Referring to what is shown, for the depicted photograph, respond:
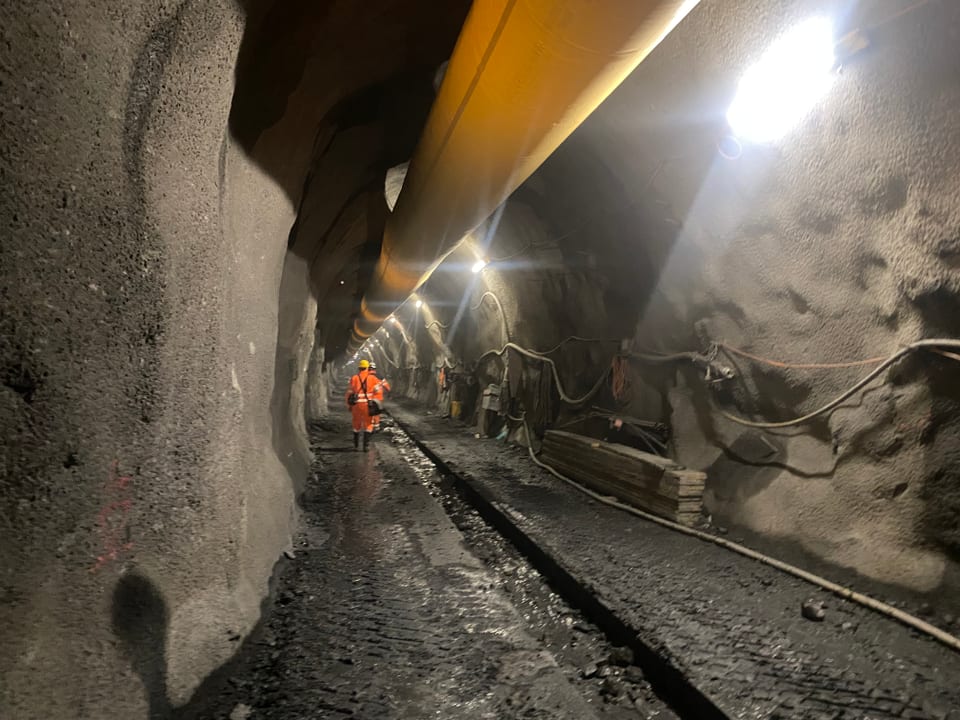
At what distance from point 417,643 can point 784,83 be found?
13.8 feet

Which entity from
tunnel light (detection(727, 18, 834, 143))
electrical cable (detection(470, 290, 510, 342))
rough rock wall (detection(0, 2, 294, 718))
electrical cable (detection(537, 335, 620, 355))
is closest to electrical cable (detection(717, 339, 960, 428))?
tunnel light (detection(727, 18, 834, 143))

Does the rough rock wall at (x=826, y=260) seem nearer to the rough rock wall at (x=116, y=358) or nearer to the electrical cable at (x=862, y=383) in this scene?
the electrical cable at (x=862, y=383)

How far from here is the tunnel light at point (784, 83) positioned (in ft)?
9.86

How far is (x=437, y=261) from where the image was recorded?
597 centimetres

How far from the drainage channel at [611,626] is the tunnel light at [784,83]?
A: 11.4 feet

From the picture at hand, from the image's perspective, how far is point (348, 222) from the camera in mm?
7109

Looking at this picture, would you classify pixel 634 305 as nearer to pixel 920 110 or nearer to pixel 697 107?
pixel 697 107

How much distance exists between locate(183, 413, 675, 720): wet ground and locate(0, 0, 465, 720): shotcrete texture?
0.95 ft

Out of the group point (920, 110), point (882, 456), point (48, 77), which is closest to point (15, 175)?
point (48, 77)

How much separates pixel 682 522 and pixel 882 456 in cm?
169

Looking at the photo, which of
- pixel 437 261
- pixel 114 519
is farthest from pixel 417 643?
pixel 437 261

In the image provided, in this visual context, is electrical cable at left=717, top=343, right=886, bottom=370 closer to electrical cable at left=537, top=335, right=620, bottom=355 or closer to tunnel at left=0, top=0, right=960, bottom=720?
tunnel at left=0, top=0, right=960, bottom=720

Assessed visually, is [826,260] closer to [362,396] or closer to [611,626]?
[611,626]

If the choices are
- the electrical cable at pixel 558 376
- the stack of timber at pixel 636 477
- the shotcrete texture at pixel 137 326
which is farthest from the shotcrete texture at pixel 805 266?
the shotcrete texture at pixel 137 326
